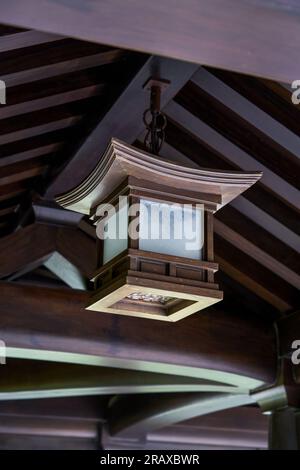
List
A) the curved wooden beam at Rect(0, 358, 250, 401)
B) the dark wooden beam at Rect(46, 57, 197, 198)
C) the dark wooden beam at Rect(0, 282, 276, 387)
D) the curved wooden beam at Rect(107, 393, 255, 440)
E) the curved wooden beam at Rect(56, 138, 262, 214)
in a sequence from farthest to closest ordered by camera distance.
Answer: the curved wooden beam at Rect(107, 393, 255, 440) < the curved wooden beam at Rect(0, 358, 250, 401) < the dark wooden beam at Rect(0, 282, 276, 387) < the dark wooden beam at Rect(46, 57, 197, 198) < the curved wooden beam at Rect(56, 138, 262, 214)

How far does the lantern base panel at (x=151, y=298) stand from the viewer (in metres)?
2.18

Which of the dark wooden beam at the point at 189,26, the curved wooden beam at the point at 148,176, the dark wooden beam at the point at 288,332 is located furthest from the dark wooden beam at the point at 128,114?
the dark wooden beam at the point at 288,332

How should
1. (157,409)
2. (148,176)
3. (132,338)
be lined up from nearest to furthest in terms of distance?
(148,176)
(132,338)
(157,409)

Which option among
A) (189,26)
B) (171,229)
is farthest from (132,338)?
(189,26)

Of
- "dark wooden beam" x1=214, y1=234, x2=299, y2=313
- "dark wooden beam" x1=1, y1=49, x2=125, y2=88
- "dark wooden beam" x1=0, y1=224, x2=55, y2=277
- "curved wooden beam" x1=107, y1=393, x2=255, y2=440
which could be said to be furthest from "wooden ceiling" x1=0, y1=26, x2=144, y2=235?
"curved wooden beam" x1=107, y1=393, x2=255, y2=440

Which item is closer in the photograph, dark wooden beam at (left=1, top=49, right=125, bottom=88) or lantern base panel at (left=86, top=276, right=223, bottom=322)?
lantern base panel at (left=86, top=276, right=223, bottom=322)

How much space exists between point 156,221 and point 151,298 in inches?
13.0

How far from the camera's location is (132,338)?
335 cm

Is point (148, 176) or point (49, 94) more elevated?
point (49, 94)

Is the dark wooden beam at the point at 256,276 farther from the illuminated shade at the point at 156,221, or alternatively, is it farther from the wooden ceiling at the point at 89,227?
the illuminated shade at the point at 156,221

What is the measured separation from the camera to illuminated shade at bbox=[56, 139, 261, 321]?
214 cm
